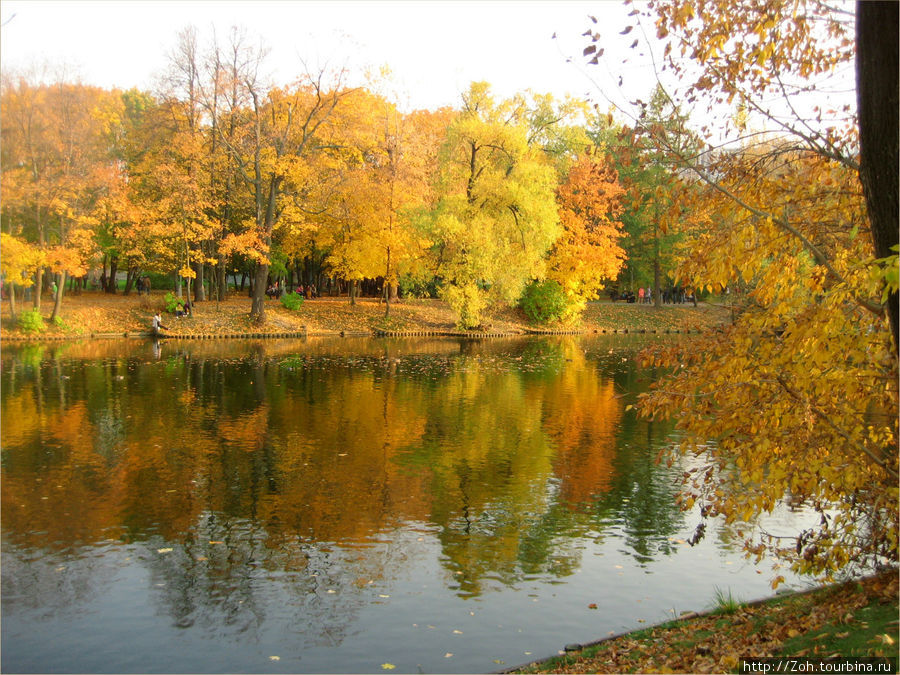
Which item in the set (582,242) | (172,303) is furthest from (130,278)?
(582,242)

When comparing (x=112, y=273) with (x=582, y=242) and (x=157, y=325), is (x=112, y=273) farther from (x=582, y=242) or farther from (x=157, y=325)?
(x=582, y=242)

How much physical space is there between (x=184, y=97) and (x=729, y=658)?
138ft

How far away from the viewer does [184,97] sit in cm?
4172

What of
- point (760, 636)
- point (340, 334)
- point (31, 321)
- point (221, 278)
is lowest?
point (760, 636)

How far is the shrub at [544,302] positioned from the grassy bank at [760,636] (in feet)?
145

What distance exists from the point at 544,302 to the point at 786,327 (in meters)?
45.2

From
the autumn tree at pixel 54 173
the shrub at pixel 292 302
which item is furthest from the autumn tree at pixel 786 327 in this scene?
the shrub at pixel 292 302

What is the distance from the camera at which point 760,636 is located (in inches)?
264

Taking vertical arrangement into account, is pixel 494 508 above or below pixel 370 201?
below

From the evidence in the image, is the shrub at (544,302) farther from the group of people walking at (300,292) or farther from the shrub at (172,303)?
the shrub at (172,303)

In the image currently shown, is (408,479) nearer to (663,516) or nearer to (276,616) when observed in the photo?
(663,516)

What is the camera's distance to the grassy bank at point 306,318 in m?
39.3

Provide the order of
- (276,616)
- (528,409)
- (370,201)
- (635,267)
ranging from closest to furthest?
(276,616) → (528,409) → (370,201) → (635,267)

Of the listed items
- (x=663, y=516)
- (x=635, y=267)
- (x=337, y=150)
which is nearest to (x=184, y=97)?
(x=337, y=150)
